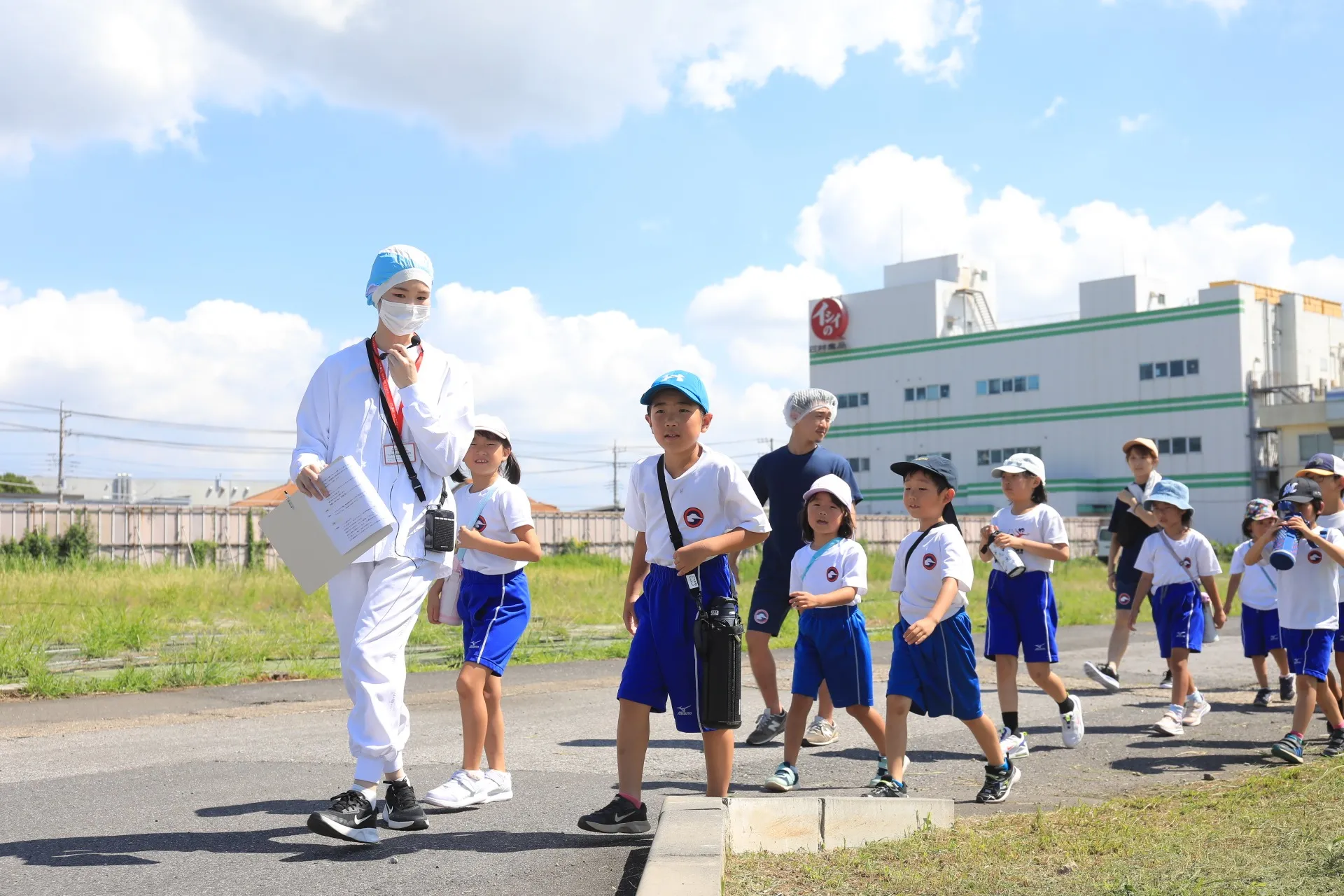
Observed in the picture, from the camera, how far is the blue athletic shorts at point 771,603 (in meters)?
7.71

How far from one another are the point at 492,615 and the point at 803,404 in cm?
266

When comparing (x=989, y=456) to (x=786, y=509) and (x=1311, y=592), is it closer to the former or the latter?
(x=1311, y=592)

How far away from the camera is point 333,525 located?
4.79 metres

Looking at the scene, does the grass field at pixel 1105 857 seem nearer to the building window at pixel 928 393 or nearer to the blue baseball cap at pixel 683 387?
the blue baseball cap at pixel 683 387

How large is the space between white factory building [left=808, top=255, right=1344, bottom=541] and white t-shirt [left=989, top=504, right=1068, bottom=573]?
57.7 meters

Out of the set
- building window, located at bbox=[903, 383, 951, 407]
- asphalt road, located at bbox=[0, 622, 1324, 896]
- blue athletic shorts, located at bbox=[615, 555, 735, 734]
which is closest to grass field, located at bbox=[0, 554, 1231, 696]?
asphalt road, located at bbox=[0, 622, 1324, 896]

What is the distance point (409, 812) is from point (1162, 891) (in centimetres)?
283

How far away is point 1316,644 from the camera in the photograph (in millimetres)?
7555

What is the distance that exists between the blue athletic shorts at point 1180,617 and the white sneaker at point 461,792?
5.32 m

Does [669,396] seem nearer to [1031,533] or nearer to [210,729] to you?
[1031,533]

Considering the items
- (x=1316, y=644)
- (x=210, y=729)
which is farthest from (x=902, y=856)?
(x=210, y=729)

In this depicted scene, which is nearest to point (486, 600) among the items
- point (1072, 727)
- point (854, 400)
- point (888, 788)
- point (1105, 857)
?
point (888, 788)

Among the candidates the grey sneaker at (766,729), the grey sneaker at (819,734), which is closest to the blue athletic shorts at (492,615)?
the grey sneaker at (766,729)

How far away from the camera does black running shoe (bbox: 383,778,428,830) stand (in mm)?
5121
